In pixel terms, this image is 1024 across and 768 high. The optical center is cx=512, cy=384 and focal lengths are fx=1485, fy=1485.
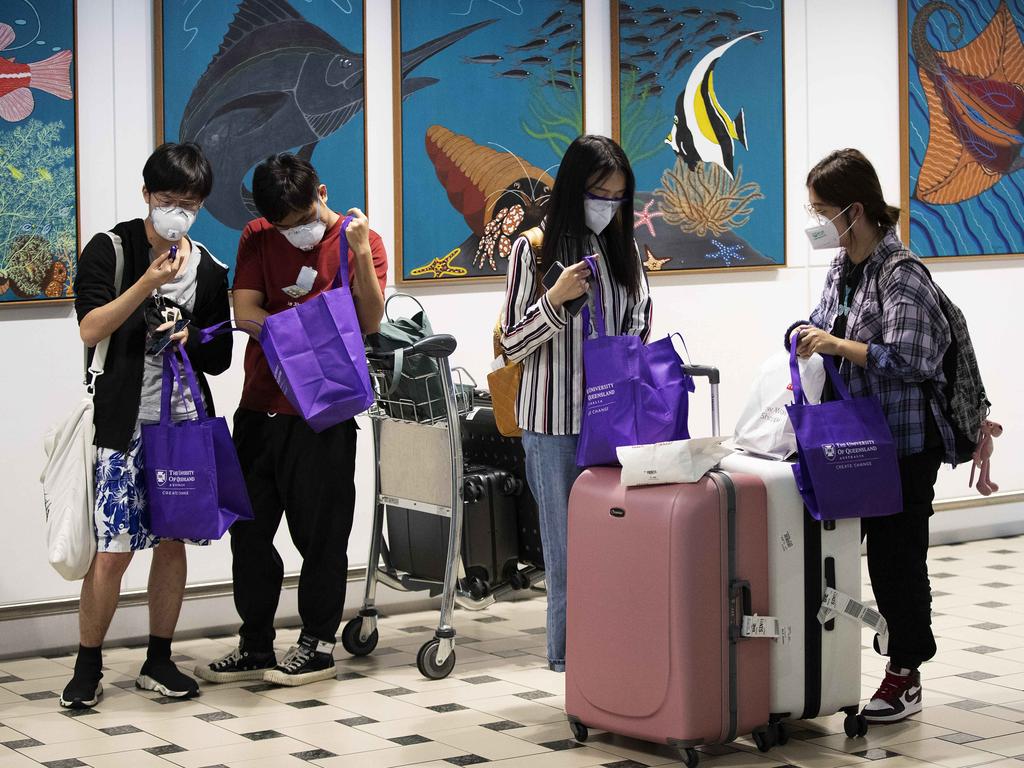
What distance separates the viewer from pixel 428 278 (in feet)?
17.9

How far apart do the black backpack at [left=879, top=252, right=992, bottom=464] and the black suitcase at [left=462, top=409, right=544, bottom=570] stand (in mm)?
1409

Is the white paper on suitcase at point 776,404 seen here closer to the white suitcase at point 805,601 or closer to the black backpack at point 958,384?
the white suitcase at point 805,601

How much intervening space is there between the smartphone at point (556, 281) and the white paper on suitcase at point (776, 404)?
1.64 ft

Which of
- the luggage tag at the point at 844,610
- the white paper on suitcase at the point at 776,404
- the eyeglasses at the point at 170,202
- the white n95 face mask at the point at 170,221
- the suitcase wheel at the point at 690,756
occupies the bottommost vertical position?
the suitcase wheel at the point at 690,756

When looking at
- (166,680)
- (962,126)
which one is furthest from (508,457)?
(962,126)

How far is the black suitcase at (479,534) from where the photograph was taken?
4.71 meters

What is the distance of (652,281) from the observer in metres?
6.00

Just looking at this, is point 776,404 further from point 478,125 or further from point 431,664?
point 478,125

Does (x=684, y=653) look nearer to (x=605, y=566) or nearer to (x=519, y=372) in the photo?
(x=605, y=566)

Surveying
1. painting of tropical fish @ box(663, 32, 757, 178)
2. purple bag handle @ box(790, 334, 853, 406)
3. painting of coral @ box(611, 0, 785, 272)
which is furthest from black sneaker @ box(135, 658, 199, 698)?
painting of tropical fish @ box(663, 32, 757, 178)

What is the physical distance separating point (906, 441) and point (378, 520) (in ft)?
5.94

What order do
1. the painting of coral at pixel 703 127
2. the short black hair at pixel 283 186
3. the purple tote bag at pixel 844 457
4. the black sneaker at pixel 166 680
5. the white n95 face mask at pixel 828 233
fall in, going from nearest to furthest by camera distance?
the purple tote bag at pixel 844 457 → the white n95 face mask at pixel 828 233 → the short black hair at pixel 283 186 → the black sneaker at pixel 166 680 → the painting of coral at pixel 703 127

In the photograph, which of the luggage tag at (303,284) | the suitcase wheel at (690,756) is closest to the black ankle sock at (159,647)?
the luggage tag at (303,284)

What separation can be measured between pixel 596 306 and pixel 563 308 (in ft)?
0.31
